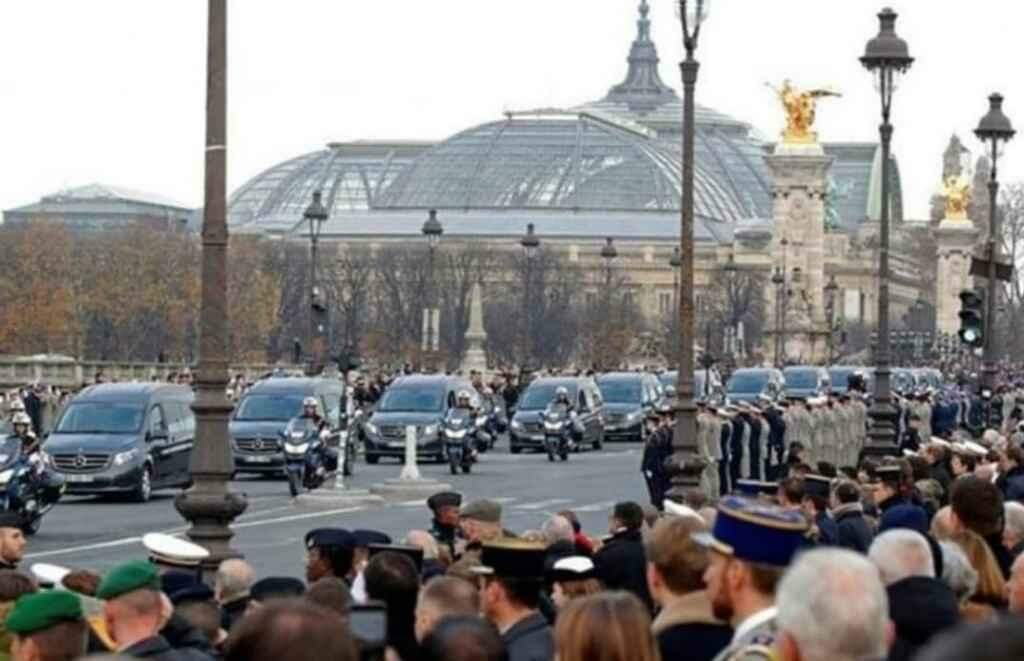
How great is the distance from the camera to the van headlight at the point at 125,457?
4250 centimetres

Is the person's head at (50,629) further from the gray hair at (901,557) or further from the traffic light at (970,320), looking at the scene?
the traffic light at (970,320)

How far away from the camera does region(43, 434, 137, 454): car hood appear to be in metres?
42.6

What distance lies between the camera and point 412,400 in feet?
183

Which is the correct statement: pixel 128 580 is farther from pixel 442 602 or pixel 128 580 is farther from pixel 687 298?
pixel 687 298

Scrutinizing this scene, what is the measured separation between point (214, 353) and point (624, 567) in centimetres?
→ 638

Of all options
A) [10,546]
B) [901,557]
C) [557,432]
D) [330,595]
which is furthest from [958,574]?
[557,432]

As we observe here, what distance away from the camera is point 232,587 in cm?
1352

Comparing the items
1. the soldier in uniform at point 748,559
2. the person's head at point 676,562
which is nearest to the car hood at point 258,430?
the person's head at point 676,562

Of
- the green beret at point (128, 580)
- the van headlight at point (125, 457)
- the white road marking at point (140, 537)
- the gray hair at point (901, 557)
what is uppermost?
the gray hair at point (901, 557)

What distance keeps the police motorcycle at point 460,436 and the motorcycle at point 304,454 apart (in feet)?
20.4

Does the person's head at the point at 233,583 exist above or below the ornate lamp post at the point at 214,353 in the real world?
below

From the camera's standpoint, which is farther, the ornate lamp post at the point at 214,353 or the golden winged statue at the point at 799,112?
the golden winged statue at the point at 799,112

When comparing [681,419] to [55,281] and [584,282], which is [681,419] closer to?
[55,281]

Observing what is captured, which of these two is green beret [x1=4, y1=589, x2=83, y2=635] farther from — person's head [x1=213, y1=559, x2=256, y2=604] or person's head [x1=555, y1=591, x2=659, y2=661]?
person's head [x1=213, y1=559, x2=256, y2=604]
